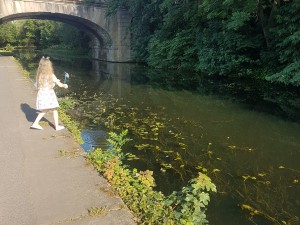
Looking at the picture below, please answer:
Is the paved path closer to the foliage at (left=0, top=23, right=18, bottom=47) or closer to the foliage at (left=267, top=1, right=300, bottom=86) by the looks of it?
the foliage at (left=267, top=1, right=300, bottom=86)

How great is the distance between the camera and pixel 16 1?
30578 mm

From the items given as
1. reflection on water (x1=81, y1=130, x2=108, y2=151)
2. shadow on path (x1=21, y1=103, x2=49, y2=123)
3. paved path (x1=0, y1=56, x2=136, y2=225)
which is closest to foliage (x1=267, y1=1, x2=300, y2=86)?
reflection on water (x1=81, y1=130, x2=108, y2=151)

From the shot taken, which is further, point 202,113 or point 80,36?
point 80,36

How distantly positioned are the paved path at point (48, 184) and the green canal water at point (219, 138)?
156cm

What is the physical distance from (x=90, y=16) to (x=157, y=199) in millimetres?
32307

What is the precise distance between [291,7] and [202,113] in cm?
801

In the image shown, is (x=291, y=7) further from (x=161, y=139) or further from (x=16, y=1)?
(x=16, y=1)

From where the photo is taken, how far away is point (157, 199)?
3.83 meters

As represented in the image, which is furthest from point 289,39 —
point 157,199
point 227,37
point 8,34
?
point 8,34

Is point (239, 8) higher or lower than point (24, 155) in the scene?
higher

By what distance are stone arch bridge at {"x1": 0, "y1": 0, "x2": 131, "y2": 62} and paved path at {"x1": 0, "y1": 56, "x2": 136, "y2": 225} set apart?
1096 inches

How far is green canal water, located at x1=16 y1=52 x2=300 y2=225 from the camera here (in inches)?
200

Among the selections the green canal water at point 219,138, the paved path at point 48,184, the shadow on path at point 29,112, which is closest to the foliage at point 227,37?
the green canal water at point 219,138

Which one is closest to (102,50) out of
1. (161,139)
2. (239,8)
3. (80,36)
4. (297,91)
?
(80,36)
